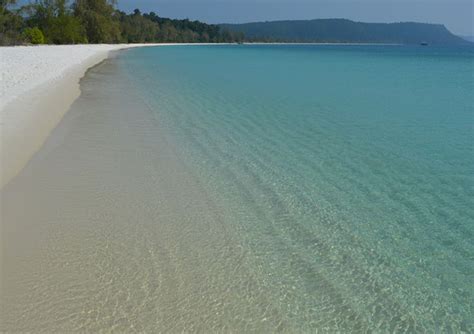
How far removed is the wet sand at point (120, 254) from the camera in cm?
354

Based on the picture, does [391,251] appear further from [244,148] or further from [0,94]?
[0,94]

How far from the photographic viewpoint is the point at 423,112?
14.6m

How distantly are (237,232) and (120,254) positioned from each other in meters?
1.30

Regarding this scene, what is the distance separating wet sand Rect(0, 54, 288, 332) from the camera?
3.54 meters

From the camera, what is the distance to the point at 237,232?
16.7 ft

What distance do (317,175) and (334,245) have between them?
8.04 ft

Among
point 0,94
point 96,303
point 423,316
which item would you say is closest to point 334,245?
point 423,316

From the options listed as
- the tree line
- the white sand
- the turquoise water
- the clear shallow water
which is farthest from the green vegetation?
the clear shallow water

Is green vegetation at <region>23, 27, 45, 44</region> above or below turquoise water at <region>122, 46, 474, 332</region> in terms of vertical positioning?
below

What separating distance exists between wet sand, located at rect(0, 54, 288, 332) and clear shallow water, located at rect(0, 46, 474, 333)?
0.02m

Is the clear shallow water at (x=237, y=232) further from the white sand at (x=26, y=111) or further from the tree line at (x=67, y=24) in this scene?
the tree line at (x=67, y=24)

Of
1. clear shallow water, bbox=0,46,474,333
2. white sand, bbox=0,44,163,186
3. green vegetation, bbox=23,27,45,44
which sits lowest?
green vegetation, bbox=23,27,45,44

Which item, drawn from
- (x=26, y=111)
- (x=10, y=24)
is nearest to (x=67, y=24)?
(x=10, y=24)

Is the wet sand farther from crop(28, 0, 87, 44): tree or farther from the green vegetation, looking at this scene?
crop(28, 0, 87, 44): tree
